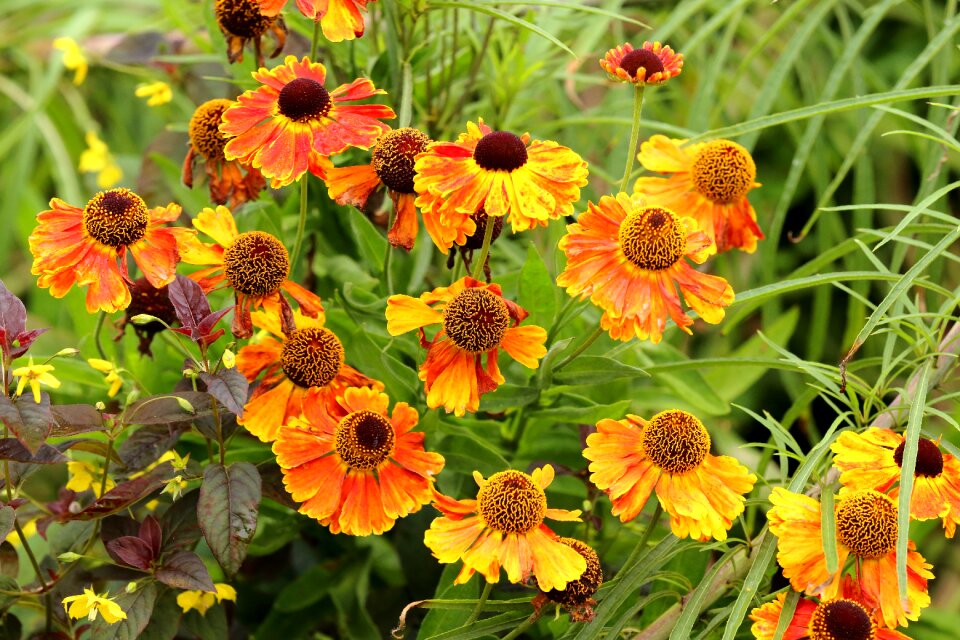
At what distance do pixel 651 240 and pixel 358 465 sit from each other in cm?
20

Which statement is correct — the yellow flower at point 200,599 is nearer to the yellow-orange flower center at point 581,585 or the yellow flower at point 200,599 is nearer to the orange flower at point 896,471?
the yellow-orange flower center at point 581,585

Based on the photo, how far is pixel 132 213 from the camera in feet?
2.01

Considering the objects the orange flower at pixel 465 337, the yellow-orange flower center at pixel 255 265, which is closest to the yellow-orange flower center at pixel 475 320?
the orange flower at pixel 465 337

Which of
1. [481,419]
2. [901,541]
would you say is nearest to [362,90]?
[481,419]

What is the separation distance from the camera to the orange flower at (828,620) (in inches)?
20.6

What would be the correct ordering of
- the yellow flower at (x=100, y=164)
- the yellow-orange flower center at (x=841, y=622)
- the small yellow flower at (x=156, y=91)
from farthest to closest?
the yellow flower at (x=100, y=164), the small yellow flower at (x=156, y=91), the yellow-orange flower center at (x=841, y=622)

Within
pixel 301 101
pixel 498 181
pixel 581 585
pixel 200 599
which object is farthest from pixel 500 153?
pixel 200 599

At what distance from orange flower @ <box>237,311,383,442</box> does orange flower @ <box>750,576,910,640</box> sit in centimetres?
25

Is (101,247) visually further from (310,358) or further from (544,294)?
(544,294)

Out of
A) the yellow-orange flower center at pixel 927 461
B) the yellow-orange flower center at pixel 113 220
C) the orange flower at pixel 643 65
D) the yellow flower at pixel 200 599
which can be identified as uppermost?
the orange flower at pixel 643 65

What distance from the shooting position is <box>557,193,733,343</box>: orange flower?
1.89ft

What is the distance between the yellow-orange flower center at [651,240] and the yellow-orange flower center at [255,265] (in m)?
0.19

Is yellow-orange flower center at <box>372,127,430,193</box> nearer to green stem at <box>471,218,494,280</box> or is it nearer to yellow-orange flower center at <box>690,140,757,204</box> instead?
green stem at <box>471,218,494,280</box>

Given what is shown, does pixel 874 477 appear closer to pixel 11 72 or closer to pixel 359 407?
pixel 359 407
